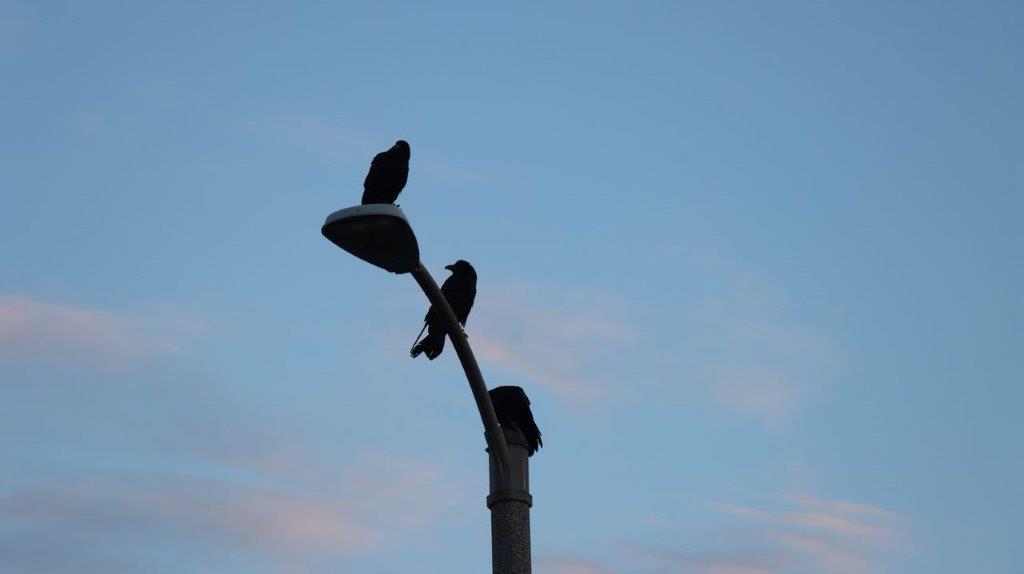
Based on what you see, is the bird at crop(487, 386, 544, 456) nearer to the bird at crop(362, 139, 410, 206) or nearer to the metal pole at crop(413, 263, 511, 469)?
the metal pole at crop(413, 263, 511, 469)

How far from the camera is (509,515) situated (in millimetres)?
5215

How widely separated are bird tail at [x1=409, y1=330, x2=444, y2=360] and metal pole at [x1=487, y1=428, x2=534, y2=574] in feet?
3.44

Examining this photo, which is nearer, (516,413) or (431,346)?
(516,413)

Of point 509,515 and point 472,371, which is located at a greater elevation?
point 472,371

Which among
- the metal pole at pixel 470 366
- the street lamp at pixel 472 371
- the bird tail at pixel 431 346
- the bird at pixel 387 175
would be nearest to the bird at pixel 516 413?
the street lamp at pixel 472 371

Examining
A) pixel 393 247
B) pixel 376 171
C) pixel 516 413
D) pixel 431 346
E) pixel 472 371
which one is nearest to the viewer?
pixel 393 247

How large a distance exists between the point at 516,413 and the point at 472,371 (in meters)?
0.61

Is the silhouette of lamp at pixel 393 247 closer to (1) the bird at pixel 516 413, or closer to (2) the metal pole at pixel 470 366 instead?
(2) the metal pole at pixel 470 366

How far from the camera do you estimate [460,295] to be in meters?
8.00

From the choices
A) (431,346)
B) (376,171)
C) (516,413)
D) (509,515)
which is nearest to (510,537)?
(509,515)

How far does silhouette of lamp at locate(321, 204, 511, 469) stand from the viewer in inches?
190

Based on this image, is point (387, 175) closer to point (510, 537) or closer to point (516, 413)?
point (516, 413)

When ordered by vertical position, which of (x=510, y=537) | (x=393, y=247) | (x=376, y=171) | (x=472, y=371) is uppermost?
(x=376, y=171)

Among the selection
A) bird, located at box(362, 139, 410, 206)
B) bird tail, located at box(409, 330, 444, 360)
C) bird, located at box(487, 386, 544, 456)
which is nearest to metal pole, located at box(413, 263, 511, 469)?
bird, located at box(487, 386, 544, 456)
